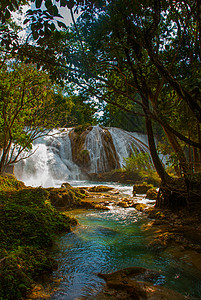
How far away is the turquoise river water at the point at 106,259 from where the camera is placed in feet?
9.59

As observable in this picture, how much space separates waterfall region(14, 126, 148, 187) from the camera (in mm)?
21391

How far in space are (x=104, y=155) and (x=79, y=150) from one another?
310 centimetres

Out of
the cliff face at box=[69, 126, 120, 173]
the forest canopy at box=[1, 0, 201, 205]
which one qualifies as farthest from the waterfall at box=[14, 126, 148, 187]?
the forest canopy at box=[1, 0, 201, 205]

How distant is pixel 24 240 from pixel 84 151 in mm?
19219

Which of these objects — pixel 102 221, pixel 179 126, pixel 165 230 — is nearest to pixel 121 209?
pixel 102 221

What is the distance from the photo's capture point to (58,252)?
4.04m

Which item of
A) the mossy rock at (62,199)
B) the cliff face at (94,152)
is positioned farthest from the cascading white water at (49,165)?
the mossy rock at (62,199)

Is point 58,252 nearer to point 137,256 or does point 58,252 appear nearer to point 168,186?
point 137,256

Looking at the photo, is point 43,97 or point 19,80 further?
point 43,97

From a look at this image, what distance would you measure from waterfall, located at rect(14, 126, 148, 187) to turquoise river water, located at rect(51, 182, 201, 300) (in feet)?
51.1

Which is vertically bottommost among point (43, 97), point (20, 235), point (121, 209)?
point (121, 209)

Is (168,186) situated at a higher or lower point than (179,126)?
lower

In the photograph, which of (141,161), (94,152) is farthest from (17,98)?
(94,152)

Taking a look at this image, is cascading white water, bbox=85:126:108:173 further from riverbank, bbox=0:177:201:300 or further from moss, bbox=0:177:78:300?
moss, bbox=0:177:78:300
